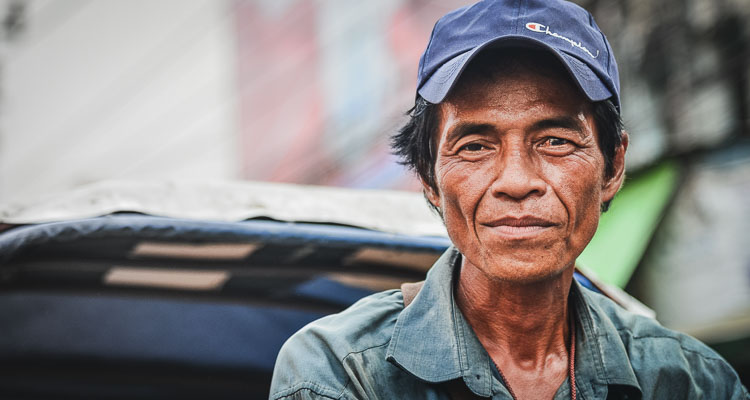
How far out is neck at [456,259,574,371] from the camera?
161 cm

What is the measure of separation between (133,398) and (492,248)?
1.08m

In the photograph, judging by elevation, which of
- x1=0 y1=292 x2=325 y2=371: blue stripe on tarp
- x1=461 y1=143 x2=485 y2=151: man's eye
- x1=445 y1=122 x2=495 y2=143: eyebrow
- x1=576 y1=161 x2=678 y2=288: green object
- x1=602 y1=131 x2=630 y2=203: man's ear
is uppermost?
x1=445 y1=122 x2=495 y2=143: eyebrow

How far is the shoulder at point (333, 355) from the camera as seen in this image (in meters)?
1.43

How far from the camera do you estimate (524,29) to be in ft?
4.85

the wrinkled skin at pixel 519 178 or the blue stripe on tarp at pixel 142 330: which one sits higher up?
the wrinkled skin at pixel 519 178

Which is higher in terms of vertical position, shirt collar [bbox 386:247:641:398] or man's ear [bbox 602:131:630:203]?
man's ear [bbox 602:131:630:203]

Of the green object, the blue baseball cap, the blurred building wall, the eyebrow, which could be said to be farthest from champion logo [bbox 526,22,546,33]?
the blurred building wall

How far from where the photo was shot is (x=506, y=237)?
1.45 metres

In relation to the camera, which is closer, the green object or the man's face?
the man's face

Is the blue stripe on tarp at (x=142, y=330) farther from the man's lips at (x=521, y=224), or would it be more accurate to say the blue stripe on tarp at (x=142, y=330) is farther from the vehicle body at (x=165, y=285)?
the man's lips at (x=521, y=224)

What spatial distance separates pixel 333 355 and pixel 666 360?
2.65 feet

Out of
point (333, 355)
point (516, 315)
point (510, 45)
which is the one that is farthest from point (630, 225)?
point (333, 355)

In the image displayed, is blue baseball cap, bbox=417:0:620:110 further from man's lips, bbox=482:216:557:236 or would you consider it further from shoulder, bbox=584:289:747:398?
shoulder, bbox=584:289:747:398

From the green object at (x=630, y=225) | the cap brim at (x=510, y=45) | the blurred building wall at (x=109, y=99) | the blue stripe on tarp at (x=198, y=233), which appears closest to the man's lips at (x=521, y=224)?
the cap brim at (x=510, y=45)
